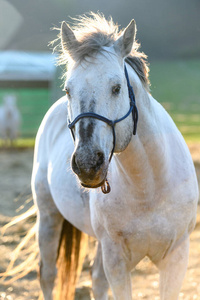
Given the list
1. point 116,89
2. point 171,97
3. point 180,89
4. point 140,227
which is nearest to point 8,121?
point 171,97

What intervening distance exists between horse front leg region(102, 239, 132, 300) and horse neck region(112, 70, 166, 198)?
0.36m

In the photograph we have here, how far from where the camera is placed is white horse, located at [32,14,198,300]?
1.68 meters

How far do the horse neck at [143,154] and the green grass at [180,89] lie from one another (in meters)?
13.2

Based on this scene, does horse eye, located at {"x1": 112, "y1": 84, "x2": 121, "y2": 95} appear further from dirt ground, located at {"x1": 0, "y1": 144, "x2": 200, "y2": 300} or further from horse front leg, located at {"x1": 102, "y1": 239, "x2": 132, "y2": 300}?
dirt ground, located at {"x1": 0, "y1": 144, "x2": 200, "y2": 300}

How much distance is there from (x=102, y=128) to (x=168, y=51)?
58.6 feet

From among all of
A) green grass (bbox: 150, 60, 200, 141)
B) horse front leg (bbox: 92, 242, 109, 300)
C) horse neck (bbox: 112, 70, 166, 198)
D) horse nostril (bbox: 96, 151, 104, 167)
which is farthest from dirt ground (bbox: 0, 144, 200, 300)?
green grass (bbox: 150, 60, 200, 141)

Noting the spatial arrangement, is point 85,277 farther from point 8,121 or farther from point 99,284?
point 8,121

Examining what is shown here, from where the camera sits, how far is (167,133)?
221 cm

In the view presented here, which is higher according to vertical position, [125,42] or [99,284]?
[125,42]

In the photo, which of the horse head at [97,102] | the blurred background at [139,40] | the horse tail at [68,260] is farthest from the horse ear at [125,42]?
→ the blurred background at [139,40]

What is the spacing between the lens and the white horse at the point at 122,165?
1.68 meters

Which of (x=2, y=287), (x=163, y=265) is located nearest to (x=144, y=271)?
(x=2, y=287)

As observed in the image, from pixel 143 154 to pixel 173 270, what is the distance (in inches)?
27.0

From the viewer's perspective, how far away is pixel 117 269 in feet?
7.27
